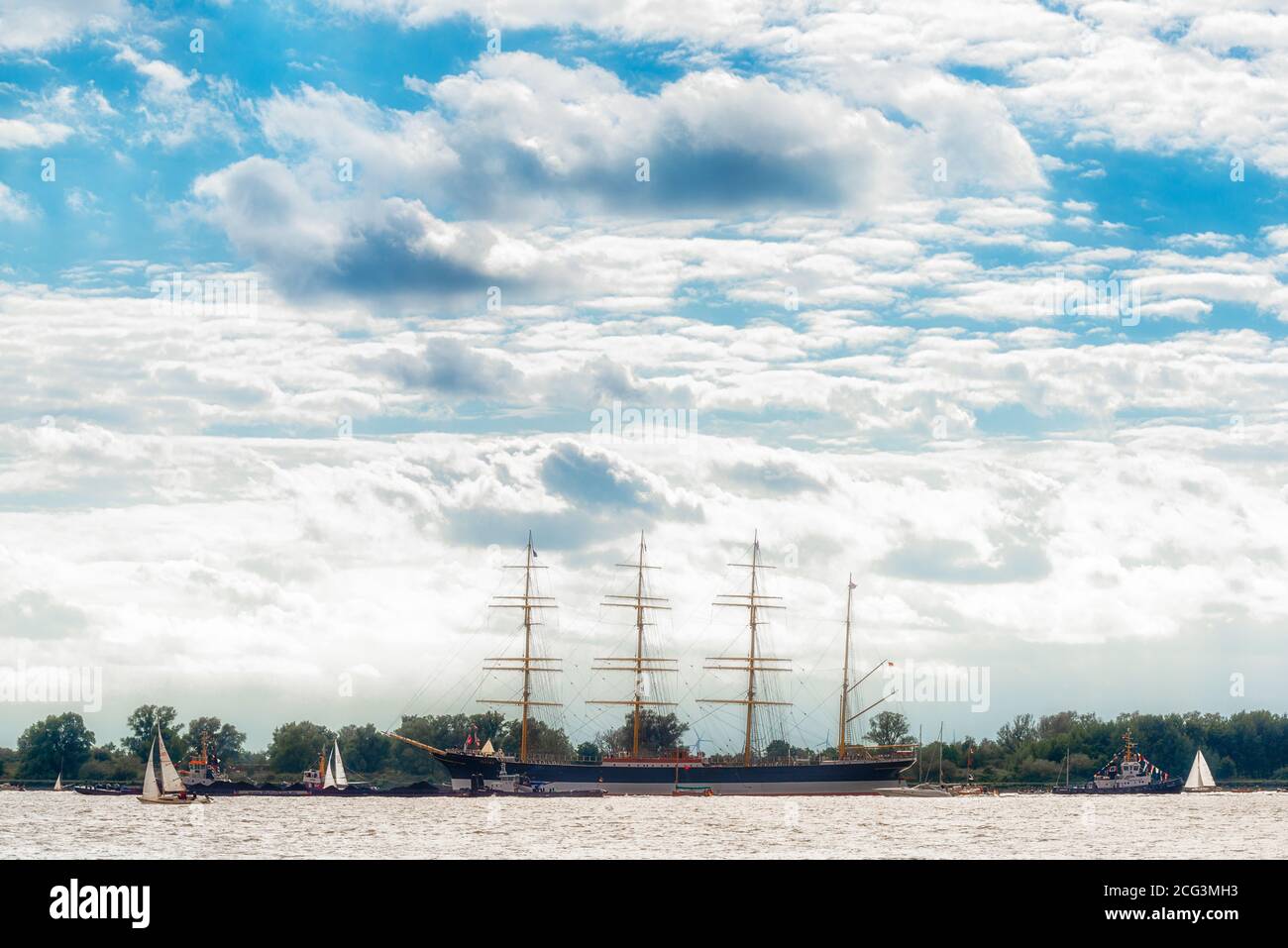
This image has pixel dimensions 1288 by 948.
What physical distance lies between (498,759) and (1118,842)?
364 ft

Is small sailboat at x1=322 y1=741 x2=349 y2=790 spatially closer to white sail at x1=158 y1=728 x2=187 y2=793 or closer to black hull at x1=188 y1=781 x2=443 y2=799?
black hull at x1=188 y1=781 x2=443 y2=799

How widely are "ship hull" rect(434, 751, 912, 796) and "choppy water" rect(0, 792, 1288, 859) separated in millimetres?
23230

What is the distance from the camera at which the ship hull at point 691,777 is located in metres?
186

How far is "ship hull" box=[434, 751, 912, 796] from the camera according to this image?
186375 mm

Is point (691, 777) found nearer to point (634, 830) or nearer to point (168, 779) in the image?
point (168, 779)

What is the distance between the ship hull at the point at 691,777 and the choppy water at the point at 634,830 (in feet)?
76.2

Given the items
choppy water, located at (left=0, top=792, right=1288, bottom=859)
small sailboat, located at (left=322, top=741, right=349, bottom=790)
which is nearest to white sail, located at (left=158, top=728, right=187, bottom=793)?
choppy water, located at (left=0, top=792, right=1288, bottom=859)

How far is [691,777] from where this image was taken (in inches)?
7520

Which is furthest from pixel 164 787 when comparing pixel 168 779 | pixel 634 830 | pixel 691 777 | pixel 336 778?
pixel 634 830

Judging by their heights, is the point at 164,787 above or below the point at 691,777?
above

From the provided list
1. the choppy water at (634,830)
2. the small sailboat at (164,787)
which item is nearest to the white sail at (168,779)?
the small sailboat at (164,787)

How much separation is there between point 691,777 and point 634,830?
93554 mm
